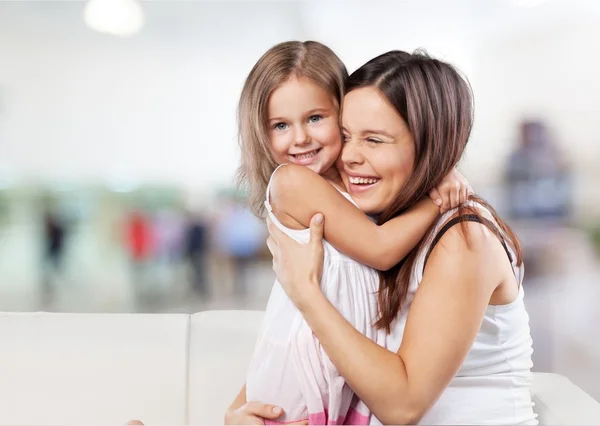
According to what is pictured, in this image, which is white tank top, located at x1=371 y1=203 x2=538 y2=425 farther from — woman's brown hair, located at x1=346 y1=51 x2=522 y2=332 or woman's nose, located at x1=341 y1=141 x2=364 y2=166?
woman's nose, located at x1=341 y1=141 x2=364 y2=166

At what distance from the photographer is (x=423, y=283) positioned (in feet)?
4.09

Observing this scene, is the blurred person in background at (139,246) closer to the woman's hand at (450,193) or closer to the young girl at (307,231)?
the young girl at (307,231)

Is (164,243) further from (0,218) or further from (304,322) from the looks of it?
(304,322)

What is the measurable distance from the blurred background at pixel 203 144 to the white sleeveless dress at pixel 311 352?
247cm

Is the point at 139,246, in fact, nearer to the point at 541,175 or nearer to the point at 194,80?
the point at 194,80

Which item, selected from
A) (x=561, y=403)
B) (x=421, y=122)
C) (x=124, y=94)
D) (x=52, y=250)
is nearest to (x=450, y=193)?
(x=421, y=122)

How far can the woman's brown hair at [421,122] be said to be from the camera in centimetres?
133

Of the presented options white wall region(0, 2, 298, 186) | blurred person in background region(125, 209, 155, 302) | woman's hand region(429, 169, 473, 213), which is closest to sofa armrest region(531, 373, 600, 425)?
woman's hand region(429, 169, 473, 213)

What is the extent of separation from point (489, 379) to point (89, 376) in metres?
1.16

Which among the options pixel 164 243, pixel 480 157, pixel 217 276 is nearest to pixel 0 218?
pixel 164 243

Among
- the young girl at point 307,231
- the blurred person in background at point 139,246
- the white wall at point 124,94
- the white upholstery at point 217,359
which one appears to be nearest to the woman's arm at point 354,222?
the young girl at point 307,231

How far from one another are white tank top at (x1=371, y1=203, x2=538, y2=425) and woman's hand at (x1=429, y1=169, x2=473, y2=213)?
0.02m

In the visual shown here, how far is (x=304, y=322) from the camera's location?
1.39 m

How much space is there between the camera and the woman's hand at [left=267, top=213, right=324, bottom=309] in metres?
1.32
